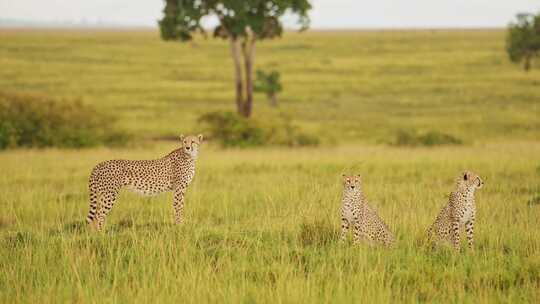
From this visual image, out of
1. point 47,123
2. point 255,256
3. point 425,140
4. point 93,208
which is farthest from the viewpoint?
point 425,140

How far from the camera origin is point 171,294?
6023 mm

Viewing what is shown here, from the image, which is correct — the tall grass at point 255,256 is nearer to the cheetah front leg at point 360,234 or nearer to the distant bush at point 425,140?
the cheetah front leg at point 360,234

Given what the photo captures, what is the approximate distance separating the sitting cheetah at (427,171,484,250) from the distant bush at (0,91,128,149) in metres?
19.1

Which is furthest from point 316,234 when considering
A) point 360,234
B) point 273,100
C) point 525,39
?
point 525,39

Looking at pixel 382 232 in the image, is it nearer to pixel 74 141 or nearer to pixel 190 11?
pixel 74 141

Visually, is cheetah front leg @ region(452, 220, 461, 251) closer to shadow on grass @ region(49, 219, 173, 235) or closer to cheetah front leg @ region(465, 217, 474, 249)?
cheetah front leg @ region(465, 217, 474, 249)

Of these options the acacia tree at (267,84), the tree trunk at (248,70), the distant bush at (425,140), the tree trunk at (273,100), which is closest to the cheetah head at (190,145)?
the distant bush at (425,140)

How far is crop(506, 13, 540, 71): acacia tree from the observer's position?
61219mm

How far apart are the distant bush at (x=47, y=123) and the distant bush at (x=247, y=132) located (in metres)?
3.30

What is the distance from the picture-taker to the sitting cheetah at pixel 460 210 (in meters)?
7.37

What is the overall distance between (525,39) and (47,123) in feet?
146

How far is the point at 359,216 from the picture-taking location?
24.7 ft

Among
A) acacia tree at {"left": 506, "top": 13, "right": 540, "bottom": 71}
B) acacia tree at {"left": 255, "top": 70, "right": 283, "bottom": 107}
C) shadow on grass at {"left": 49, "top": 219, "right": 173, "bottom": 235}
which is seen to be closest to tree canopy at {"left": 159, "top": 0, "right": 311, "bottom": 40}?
acacia tree at {"left": 255, "top": 70, "right": 283, "bottom": 107}

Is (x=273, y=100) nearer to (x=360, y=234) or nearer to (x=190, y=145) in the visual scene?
(x=190, y=145)
